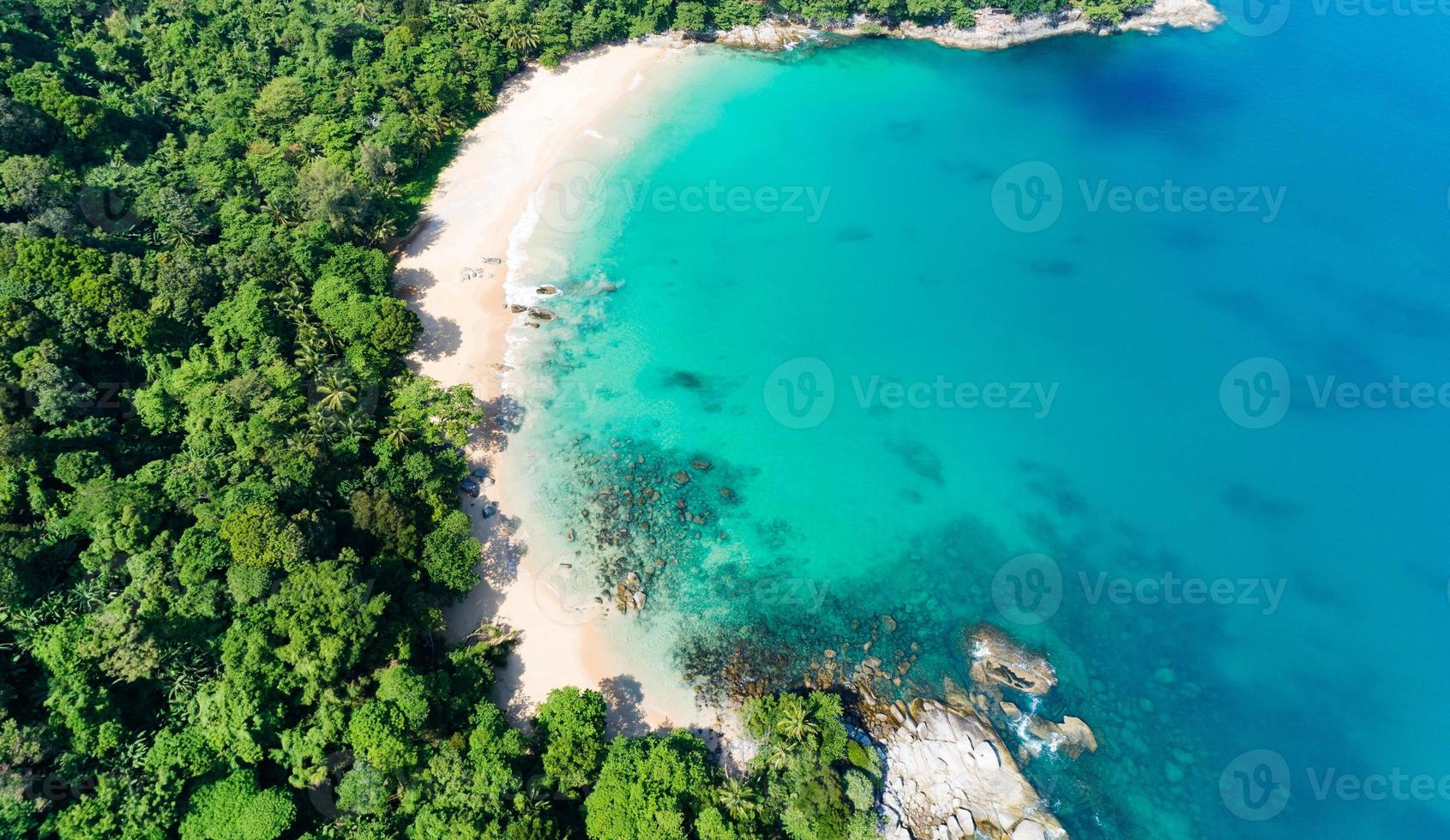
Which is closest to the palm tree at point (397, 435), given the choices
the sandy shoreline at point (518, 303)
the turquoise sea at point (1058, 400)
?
the sandy shoreline at point (518, 303)

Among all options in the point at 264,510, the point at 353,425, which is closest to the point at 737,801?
the point at 264,510

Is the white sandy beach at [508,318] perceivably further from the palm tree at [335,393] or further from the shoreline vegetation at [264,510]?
the palm tree at [335,393]

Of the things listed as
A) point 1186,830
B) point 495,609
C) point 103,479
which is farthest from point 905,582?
point 103,479

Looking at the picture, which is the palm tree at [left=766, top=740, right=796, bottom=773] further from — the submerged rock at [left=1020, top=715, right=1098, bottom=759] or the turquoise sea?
the submerged rock at [left=1020, top=715, right=1098, bottom=759]

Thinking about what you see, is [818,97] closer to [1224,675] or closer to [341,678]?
[1224,675]

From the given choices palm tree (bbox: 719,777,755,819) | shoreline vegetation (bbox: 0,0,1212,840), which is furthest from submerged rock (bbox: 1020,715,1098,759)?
palm tree (bbox: 719,777,755,819)

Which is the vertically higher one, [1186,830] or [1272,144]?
[1272,144]
